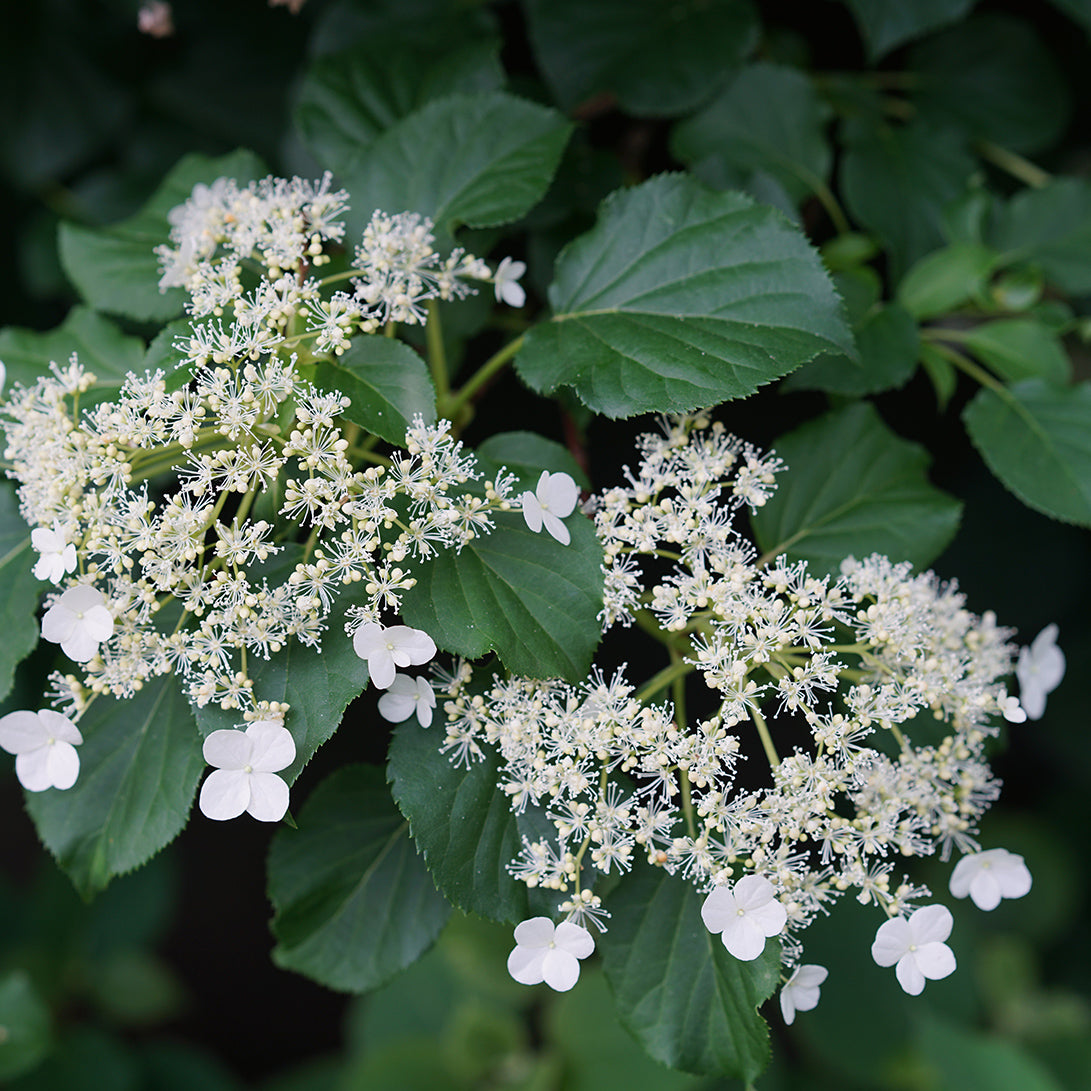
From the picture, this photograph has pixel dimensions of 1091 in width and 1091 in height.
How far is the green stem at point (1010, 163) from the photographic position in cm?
121

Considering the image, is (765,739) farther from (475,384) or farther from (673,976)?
(475,384)

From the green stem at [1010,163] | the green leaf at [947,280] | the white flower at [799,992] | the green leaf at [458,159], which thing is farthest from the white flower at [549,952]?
the green stem at [1010,163]

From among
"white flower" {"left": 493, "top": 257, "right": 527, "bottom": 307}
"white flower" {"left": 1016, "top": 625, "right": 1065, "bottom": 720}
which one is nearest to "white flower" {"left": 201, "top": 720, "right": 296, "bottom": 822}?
"white flower" {"left": 493, "top": 257, "right": 527, "bottom": 307}

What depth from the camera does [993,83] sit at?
123 cm

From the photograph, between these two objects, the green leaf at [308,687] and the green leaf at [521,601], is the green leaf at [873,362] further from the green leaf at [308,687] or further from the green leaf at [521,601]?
the green leaf at [308,687]

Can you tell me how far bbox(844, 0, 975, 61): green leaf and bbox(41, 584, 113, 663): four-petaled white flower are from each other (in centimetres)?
97

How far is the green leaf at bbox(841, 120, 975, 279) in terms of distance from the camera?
1.11 meters

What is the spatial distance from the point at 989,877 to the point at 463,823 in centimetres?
42

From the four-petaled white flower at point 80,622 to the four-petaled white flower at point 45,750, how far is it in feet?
0.26

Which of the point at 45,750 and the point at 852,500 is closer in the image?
the point at 45,750

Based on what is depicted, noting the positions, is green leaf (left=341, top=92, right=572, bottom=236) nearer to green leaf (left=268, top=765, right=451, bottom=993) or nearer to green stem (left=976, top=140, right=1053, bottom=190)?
green leaf (left=268, top=765, right=451, bottom=993)

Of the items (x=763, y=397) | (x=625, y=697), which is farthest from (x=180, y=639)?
(x=763, y=397)

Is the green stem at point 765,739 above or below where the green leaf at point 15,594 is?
below

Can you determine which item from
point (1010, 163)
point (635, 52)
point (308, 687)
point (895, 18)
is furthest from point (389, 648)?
point (1010, 163)
